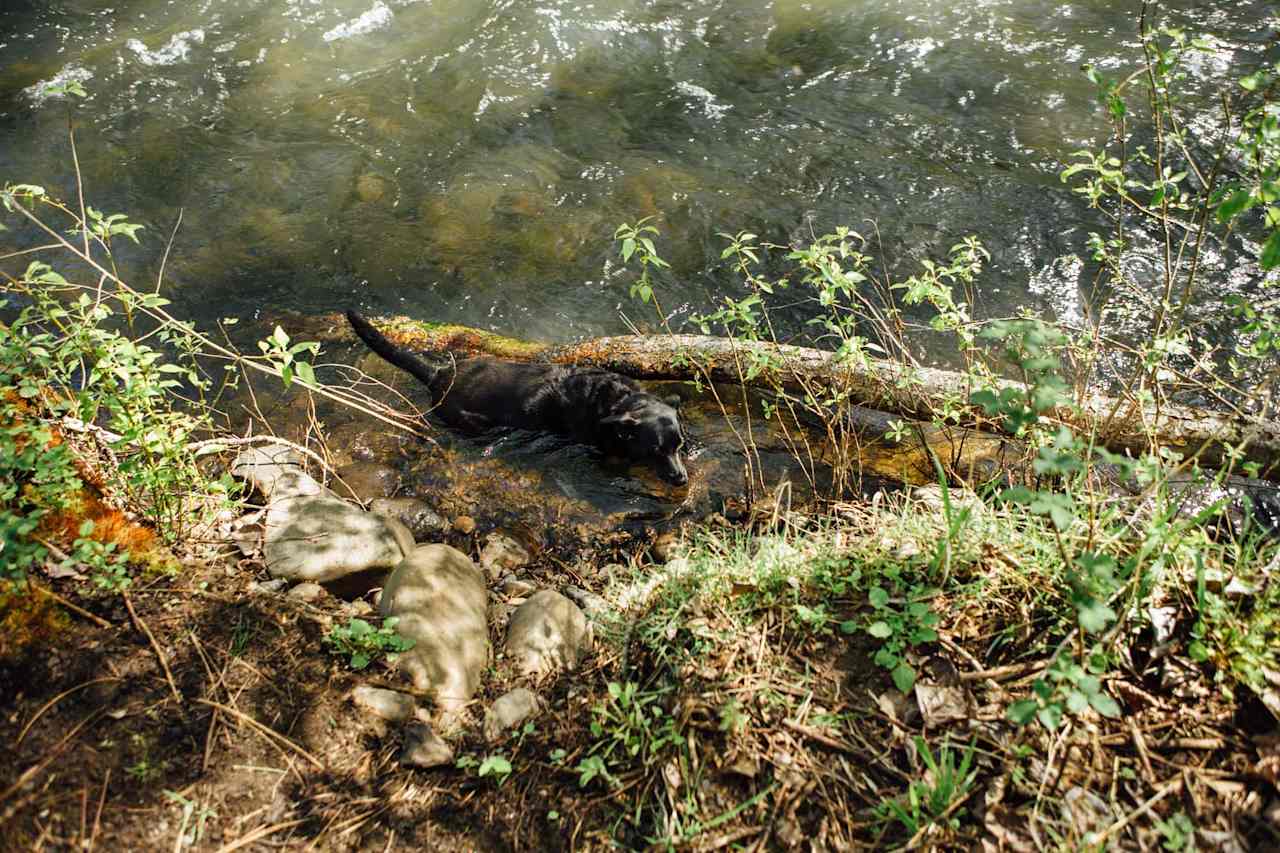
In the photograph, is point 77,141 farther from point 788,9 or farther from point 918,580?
point 918,580

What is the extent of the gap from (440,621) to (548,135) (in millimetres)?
7069

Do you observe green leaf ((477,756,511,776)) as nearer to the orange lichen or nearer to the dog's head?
the orange lichen

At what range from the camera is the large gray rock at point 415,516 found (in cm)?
482

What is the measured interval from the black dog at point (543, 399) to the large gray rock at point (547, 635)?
2.05 metres

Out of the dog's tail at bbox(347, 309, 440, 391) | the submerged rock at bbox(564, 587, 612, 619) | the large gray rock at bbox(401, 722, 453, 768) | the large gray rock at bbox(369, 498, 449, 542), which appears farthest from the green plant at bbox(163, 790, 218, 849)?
the dog's tail at bbox(347, 309, 440, 391)

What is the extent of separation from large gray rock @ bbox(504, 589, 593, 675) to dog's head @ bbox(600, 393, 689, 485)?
1.96 meters

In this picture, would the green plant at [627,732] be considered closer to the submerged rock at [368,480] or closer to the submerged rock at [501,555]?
the submerged rock at [501,555]

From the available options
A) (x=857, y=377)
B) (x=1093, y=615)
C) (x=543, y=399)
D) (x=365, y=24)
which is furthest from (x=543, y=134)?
(x=1093, y=615)

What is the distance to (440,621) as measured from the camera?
10.7 feet

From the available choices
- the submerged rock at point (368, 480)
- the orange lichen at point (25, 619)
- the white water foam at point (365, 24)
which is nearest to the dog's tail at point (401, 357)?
the submerged rock at point (368, 480)

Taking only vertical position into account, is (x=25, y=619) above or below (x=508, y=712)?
above

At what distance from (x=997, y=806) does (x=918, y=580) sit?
2.69ft

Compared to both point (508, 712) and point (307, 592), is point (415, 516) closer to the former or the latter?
point (307, 592)

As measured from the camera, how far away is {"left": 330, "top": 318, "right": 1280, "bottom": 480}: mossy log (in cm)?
407
